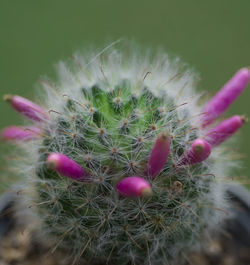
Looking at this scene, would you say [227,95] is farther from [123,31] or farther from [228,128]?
[123,31]

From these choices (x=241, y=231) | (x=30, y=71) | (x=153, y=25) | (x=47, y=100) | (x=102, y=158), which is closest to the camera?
(x=102, y=158)

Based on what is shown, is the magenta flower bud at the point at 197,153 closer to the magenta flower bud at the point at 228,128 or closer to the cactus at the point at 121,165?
the cactus at the point at 121,165

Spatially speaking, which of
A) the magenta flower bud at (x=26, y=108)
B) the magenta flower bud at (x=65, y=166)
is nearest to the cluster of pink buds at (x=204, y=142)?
the magenta flower bud at (x=65, y=166)

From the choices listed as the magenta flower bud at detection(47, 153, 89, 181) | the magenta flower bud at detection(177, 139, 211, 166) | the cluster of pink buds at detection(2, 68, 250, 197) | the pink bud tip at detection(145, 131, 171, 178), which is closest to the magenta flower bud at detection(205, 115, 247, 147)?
the cluster of pink buds at detection(2, 68, 250, 197)

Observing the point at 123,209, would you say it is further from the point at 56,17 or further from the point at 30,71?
the point at 56,17

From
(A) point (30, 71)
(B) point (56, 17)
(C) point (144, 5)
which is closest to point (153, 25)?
(C) point (144, 5)

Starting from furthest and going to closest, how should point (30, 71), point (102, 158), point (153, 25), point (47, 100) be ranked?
point (153, 25) → point (30, 71) → point (47, 100) → point (102, 158)
